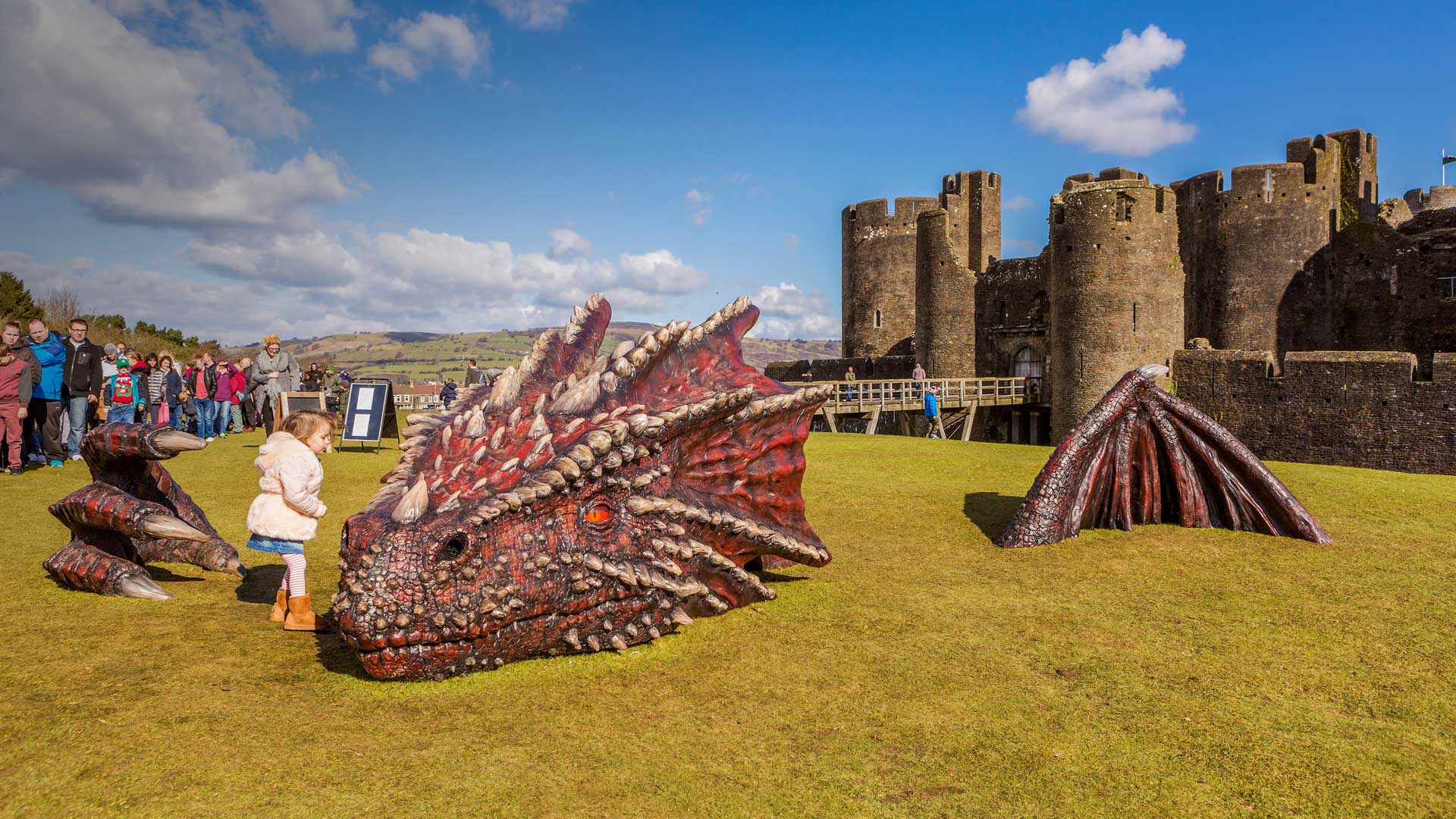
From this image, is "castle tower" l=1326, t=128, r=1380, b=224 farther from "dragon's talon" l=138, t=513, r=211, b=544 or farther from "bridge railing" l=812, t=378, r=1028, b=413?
"dragon's talon" l=138, t=513, r=211, b=544

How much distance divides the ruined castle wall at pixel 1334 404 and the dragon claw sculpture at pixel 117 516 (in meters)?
24.4

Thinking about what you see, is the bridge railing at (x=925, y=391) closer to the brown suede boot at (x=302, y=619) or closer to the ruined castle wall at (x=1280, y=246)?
the ruined castle wall at (x=1280, y=246)

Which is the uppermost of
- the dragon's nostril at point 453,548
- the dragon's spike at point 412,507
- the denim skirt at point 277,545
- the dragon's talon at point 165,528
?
the dragon's spike at point 412,507

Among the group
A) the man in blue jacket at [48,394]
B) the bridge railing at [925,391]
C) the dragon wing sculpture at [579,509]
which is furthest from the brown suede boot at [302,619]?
the bridge railing at [925,391]

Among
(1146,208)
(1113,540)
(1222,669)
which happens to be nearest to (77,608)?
(1222,669)

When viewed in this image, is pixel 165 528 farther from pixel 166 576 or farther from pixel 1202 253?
pixel 1202 253

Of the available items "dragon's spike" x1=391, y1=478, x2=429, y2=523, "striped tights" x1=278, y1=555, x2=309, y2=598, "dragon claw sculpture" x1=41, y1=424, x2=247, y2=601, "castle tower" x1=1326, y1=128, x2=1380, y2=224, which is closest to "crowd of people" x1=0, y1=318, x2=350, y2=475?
"dragon claw sculpture" x1=41, y1=424, x2=247, y2=601

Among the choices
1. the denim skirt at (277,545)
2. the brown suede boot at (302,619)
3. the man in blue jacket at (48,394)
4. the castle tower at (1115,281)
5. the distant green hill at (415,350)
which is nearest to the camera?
the brown suede boot at (302,619)

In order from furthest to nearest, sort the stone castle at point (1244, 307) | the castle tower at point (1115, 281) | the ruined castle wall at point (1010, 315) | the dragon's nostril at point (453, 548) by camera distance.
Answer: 1. the ruined castle wall at point (1010, 315)
2. the castle tower at point (1115, 281)
3. the stone castle at point (1244, 307)
4. the dragon's nostril at point (453, 548)

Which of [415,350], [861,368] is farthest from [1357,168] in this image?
[415,350]

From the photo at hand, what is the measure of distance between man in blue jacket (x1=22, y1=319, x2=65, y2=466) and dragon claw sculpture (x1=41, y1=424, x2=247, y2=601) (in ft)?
21.3

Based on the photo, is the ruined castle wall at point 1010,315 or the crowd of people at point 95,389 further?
the ruined castle wall at point 1010,315

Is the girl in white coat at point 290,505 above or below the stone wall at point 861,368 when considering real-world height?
below

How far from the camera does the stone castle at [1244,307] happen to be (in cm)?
2073
